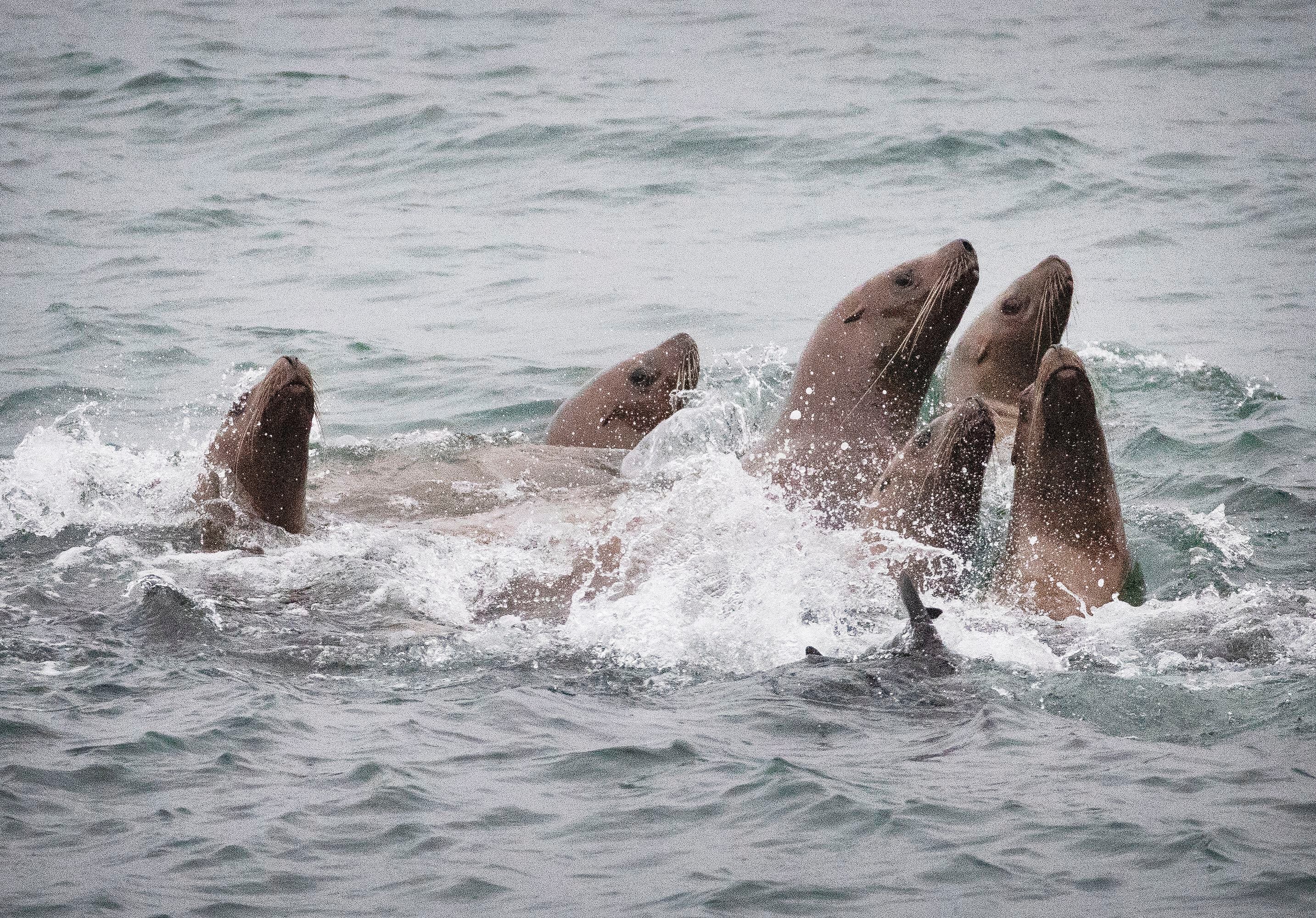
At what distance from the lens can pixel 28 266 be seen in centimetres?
1357

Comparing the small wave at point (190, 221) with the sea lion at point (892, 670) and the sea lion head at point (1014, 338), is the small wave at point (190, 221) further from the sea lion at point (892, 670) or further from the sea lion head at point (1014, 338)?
the sea lion at point (892, 670)

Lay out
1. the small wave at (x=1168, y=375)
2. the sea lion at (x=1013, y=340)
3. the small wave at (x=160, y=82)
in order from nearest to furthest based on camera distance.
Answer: the sea lion at (x=1013, y=340) → the small wave at (x=1168, y=375) → the small wave at (x=160, y=82)

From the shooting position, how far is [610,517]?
7277mm

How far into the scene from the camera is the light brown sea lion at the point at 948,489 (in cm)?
648

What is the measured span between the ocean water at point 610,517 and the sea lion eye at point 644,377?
0.67 meters

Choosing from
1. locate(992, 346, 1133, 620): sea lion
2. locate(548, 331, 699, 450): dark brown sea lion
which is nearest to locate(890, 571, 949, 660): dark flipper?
locate(992, 346, 1133, 620): sea lion

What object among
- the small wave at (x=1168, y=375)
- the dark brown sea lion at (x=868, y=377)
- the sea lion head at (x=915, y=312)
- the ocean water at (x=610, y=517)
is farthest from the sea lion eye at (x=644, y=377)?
the small wave at (x=1168, y=375)

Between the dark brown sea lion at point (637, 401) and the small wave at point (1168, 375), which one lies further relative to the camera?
the small wave at point (1168, 375)

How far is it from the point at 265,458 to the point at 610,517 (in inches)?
64.8

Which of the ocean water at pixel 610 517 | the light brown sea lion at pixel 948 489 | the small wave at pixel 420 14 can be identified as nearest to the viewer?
the ocean water at pixel 610 517

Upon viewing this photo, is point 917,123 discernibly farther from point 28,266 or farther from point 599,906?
point 599,906

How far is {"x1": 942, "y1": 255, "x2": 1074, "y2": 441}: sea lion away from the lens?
29.3 ft

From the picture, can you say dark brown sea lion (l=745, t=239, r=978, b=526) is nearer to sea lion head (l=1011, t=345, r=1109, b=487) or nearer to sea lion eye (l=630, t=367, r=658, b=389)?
sea lion head (l=1011, t=345, r=1109, b=487)

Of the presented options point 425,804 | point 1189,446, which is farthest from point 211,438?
point 1189,446
